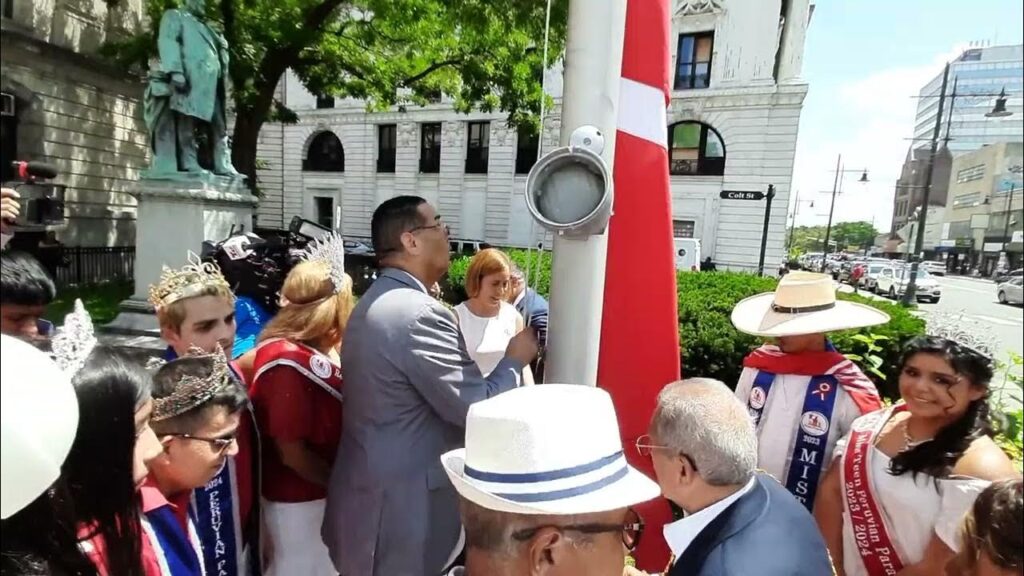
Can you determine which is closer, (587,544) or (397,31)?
(587,544)

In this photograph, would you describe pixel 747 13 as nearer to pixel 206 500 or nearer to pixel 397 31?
pixel 397 31

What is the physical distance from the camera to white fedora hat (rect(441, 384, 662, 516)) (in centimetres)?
112

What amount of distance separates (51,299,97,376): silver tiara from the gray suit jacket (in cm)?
79

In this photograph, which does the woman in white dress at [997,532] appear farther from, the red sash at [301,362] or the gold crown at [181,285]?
the gold crown at [181,285]

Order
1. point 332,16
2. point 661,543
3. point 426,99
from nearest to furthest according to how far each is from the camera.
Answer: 1. point 661,543
2. point 332,16
3. point 426,99

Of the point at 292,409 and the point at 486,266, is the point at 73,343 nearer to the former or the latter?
the point at 292,409

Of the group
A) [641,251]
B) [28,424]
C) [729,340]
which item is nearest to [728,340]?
[729,340]

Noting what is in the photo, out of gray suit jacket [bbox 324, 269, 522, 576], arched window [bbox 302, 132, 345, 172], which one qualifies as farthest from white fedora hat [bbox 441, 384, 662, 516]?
arched window [bbox 302, 132, 345, 172]

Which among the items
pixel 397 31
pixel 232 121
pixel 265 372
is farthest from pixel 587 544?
pixel 397 31

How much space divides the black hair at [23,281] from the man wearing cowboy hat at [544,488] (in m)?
0.86

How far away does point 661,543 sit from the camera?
225 cm

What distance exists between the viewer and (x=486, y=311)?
3.76m

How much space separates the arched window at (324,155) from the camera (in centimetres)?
1325

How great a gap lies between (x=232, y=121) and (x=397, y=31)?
4.74 metres
